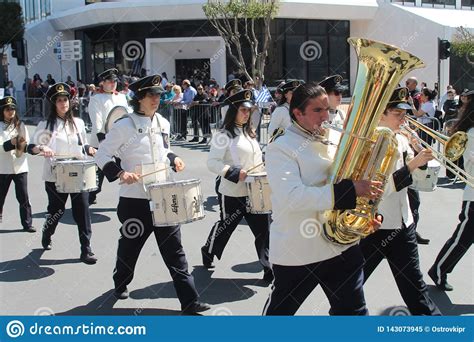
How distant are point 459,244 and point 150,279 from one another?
2.93 meters

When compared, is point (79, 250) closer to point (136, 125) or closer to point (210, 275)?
point (210, 275)

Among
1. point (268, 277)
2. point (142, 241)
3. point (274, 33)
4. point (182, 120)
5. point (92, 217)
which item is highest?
point (274, 33)

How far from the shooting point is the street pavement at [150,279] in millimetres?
5332

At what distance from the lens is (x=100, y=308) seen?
534cm

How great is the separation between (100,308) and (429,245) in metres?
3.91

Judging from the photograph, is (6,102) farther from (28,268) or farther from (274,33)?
(274,33)

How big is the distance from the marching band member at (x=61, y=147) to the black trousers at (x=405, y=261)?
332 centimetres

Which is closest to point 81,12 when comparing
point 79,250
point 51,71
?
point 51,71

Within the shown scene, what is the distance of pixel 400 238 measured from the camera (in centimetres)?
450
